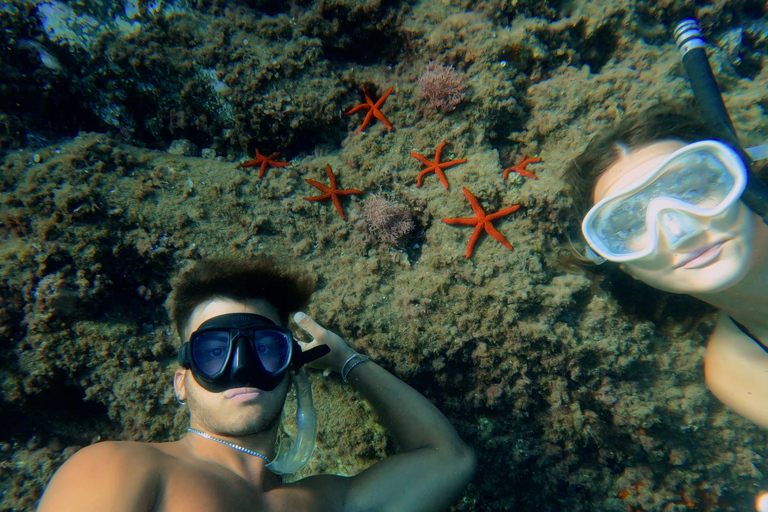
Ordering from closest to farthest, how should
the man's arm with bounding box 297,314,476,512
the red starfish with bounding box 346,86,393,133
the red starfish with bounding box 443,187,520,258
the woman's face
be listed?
the woman's face < the man's arm with bounding box 297,314,476,512 < the red starfish with bounding box 443,187,520,258 < the red starfish with bounding box 346,86,393,133

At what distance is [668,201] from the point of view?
204cm

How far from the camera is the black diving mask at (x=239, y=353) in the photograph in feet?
6.39

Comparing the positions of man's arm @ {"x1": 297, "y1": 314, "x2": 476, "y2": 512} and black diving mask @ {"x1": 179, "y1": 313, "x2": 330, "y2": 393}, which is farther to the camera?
man's arm @ {"x1": 297, "y1": 314, "x2": 476, "y2": 512}

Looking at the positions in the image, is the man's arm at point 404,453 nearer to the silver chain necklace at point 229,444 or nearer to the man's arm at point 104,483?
the silver chain necklace at point 229,444

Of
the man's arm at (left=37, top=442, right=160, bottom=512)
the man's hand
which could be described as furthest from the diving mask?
the man's arm at (left=37, top=442, right=160, bottom=512)

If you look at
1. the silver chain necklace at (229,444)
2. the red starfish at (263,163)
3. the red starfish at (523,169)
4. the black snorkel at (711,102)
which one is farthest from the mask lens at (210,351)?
the black snorkel at (711,102)

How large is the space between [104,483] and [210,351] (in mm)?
720

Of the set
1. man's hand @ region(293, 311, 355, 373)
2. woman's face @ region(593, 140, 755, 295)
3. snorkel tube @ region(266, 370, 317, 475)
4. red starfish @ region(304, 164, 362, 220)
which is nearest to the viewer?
woman's face @ region(593, 140, 755, 295)

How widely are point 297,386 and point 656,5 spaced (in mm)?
5649

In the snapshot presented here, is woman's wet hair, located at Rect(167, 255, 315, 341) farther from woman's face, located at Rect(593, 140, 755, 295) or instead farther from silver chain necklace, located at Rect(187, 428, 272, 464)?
woman's face, located at Rect(593, 140, 755, 295)

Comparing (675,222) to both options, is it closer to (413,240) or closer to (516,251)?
(516,251)

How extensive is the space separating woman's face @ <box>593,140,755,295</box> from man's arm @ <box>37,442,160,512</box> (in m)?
3.14

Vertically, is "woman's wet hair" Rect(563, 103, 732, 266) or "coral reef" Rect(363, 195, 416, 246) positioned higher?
"woman's wet hair" Rect(563, 103, 732, 266)

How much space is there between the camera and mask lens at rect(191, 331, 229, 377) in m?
1.99
